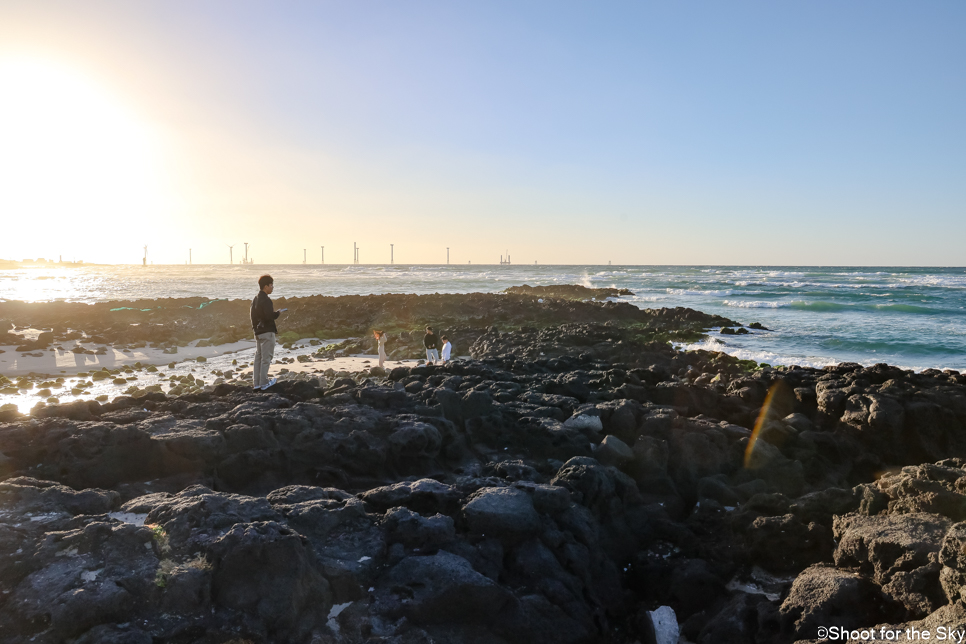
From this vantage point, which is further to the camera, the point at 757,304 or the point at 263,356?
the point at 757,304

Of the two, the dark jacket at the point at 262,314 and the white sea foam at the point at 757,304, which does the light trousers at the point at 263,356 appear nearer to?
the dark jacket at the point at 262,314

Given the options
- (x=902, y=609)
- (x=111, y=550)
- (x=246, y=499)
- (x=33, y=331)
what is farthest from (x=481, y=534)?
(x=33, y=331)

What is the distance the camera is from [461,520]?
5.12 meters

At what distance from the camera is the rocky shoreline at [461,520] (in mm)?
3865

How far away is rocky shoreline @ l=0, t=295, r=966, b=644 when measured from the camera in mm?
3865

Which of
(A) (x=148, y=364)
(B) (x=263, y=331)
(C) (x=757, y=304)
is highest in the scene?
Answer: (B) (x=263, y=331)

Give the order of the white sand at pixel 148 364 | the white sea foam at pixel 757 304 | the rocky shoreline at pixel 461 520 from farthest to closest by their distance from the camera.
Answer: the white sea foam at pixel 757 304 → the white sand at pixel 148 364 → the rocky shoreline at pixel 461 520

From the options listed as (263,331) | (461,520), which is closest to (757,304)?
(263,331)

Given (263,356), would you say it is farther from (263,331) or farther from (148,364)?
(148,364)

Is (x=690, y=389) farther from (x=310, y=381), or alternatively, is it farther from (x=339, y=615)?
(x=339, y=615)

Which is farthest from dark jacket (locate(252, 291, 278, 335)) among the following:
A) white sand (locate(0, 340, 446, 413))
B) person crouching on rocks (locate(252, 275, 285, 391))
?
white sand (locate(0, 340, 446, 413))

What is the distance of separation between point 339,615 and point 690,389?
856 centimetres

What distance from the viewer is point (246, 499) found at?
4812 millimetres

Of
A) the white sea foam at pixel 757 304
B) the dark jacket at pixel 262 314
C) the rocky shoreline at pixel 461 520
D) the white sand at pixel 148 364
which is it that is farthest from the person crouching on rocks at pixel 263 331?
the white sea foam at pixel 757 304
